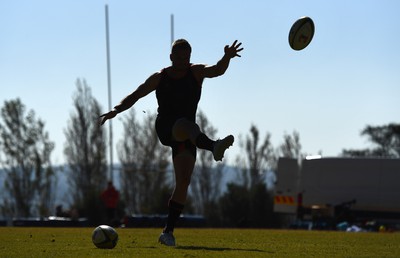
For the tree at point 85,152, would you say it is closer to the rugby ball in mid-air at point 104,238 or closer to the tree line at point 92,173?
the tree line at point 92,173

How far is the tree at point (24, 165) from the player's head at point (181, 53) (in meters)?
55.4

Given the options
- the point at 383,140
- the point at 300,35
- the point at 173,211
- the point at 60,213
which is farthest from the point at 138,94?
the point at 383,140

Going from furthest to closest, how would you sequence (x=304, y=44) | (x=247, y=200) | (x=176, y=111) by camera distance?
(x=247, y=200)
(x=304, y=44)
(x=176, y=111)

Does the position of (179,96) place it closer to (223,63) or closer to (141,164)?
(223,63)

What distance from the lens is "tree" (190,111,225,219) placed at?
72.1 metres

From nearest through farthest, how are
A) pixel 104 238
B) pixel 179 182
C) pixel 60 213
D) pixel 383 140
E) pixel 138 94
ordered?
pixel 104 238, pixel 179 182, pixel 138 94, pixel 60 213, pixel 383 140

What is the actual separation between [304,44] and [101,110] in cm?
5573

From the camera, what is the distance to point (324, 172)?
38000 millimetres

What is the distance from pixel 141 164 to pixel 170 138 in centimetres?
5816

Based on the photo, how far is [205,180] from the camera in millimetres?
73125

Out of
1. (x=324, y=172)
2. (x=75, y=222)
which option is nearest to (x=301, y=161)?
(x=324, y=172)

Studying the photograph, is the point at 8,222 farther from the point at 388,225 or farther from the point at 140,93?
the point at 140,93

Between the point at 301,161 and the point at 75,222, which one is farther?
the point at 301,161

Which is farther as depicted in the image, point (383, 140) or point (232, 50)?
point (383, 140)
